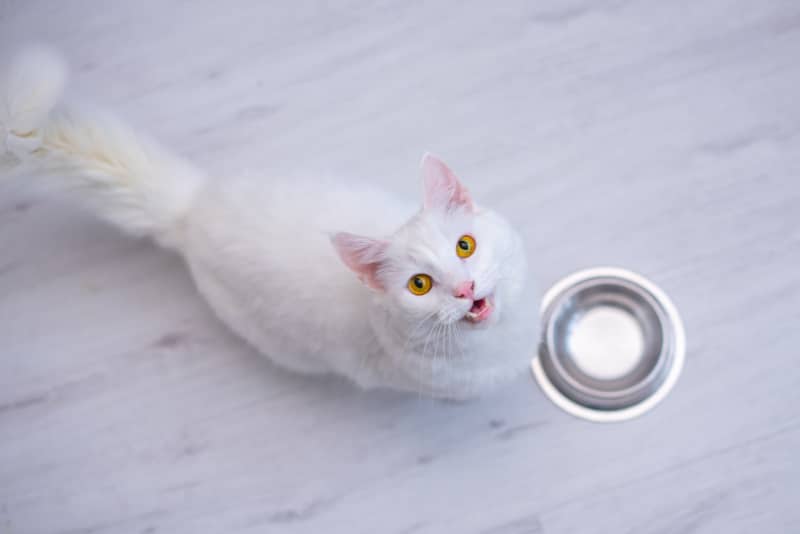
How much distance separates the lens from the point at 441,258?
878 millimetres

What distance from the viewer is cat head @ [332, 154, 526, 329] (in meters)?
0.88

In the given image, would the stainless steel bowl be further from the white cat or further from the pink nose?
the pink nose

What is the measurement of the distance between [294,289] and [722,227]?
0.92 meters

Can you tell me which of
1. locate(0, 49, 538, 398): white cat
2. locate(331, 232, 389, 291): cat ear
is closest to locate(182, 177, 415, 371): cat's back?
locate(0, 49, 538, 398): white cat

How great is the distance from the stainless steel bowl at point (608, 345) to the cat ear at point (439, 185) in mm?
562

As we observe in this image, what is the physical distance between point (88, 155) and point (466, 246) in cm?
68

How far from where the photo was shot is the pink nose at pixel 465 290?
34.2 inches

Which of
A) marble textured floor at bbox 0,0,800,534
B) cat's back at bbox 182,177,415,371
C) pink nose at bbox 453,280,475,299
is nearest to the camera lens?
pink nose at bbox 453,280,475,299

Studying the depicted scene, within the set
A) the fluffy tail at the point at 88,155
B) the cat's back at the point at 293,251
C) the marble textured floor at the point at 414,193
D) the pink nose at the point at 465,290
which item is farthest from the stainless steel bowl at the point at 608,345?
the fluffy tail at the point at 88,155

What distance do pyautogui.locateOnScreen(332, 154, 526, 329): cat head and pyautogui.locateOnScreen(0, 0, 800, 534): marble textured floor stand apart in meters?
0.41

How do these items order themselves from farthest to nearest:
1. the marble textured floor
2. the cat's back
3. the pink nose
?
the marble textured floor → the cat's back → the pink nose

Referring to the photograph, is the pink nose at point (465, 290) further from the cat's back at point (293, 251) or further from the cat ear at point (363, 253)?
the cat's back at point (293, 251)

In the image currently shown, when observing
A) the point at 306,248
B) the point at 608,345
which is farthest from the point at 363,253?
the point at 608,345

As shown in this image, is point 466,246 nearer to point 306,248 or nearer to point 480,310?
point 480,310
